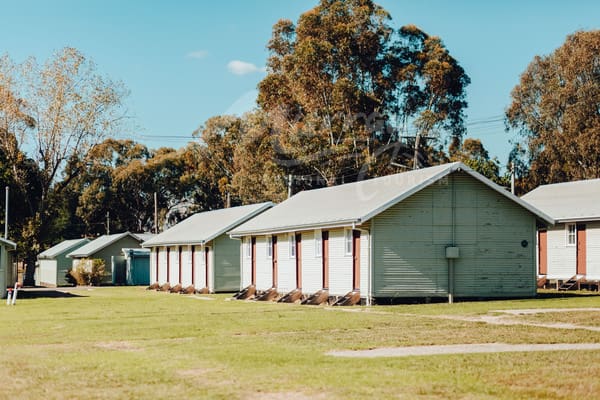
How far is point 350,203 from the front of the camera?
113 feet

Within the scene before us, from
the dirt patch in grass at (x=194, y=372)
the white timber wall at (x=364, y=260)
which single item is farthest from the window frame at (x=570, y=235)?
the dirt patch in grass at (x=194, y=372)

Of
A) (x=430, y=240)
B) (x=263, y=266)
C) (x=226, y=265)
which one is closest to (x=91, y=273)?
(x=226, y=265)

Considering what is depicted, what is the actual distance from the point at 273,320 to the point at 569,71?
146 ft

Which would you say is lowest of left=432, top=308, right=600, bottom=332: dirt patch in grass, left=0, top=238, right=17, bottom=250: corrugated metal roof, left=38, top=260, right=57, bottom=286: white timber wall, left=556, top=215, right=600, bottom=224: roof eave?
left=38, top=260, right=57, bottom=286: white timber wall

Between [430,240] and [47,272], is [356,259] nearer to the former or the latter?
[430,240]

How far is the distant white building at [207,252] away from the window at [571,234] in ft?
49.6

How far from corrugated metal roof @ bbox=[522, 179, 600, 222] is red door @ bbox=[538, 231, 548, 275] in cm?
120

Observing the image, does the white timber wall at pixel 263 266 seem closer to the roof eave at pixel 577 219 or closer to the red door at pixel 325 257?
the red door at pixel 325 257

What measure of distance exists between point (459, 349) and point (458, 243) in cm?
1601

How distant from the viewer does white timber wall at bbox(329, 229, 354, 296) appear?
3212cm

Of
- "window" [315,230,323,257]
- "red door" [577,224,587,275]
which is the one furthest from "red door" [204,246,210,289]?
"red door" [577,224,587,275]

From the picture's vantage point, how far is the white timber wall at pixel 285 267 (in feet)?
120

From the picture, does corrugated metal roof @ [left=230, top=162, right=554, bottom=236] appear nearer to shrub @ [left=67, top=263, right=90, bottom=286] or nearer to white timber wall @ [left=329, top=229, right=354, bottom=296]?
white timber wall @ [left=329, top=229, right=354, bottom=296]

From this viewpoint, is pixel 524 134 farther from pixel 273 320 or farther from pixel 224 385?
pixel 224 385
